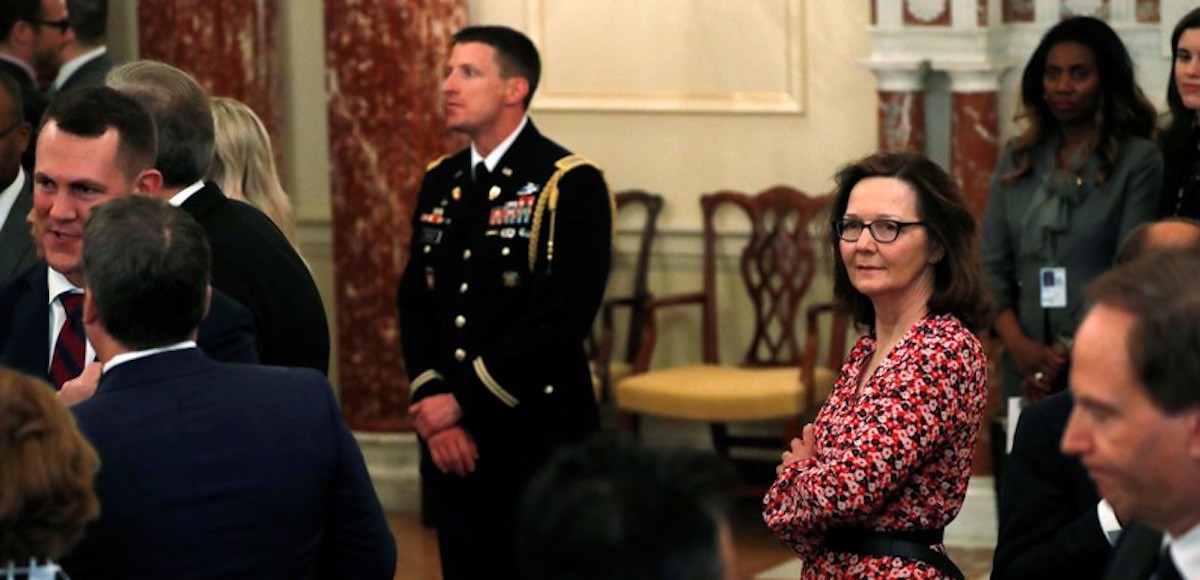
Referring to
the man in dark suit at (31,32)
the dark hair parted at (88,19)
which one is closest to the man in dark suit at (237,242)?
the man in dark suit at (31,32)

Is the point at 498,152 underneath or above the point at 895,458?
above

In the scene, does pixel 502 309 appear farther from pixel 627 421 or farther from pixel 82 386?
pixel 82 386

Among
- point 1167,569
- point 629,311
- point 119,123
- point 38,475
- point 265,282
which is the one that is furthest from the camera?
point 629,311

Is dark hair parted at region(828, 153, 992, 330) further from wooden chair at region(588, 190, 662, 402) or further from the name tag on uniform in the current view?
wooden chair at region(588, 190, 662, 402)

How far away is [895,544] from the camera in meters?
3.42

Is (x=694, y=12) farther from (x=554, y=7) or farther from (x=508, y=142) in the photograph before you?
(x=508, y=142)

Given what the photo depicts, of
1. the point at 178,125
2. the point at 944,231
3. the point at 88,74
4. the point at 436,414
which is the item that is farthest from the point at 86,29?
the point at 944,231

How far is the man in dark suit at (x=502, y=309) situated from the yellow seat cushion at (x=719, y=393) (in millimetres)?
1378

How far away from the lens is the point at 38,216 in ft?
11.8

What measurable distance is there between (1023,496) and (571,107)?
4593 mm

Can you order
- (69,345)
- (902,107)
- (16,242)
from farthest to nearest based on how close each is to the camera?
1. (902,107)
2. (16,242)
3. (69,345)

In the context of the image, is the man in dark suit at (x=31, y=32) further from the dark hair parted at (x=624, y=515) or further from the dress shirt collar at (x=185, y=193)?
the dark hair parted at (x=624, y=515)

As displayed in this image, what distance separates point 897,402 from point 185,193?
1368 millimetres

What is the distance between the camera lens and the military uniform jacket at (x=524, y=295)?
5.28m
